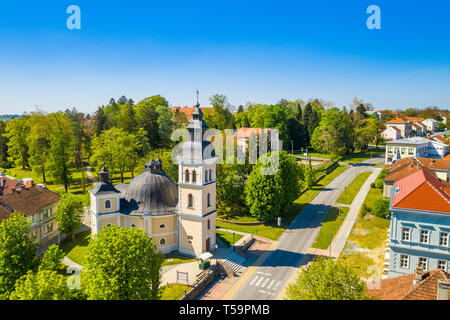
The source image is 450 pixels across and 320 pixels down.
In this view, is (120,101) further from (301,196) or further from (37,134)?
(301,196)

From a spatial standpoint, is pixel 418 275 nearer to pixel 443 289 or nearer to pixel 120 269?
pixel 443 289

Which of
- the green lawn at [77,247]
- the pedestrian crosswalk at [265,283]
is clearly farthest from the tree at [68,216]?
the pedestrian crosswalk at [265,283]

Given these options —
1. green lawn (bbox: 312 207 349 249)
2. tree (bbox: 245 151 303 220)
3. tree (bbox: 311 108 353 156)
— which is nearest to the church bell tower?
tree (bbox: 245 151 303 220)

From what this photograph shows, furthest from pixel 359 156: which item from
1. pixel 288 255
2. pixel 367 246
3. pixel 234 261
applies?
pixel 234 261

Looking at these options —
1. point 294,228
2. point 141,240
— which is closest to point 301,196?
point 294,228

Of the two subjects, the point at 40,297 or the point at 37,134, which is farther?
the point at 37,134

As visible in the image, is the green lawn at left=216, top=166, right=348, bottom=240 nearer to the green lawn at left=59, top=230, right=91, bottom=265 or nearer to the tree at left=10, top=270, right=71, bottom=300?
the green lawn at left=59, top=230, right=91, bottom=265

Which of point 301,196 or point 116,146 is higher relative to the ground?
point 116,146
